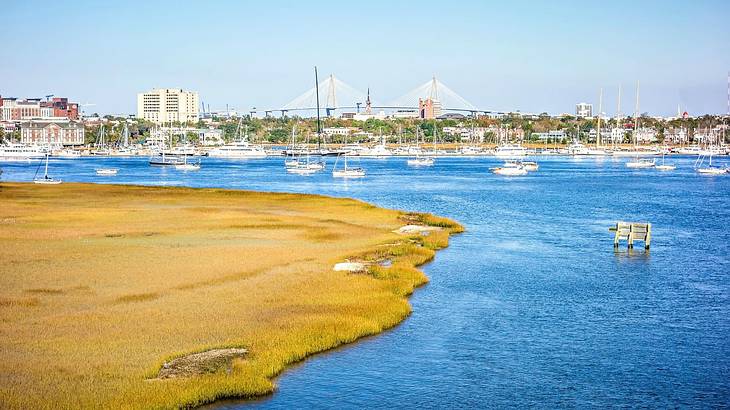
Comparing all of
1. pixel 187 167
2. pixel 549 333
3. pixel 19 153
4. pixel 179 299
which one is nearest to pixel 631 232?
pixel 549 333

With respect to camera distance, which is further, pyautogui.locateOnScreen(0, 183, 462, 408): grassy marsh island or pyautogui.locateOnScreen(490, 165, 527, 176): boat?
Result: pyautogui.locateOnScreen(490, 165, 527, 176): boat

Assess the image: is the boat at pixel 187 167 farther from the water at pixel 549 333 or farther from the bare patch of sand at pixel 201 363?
the bare patch of sand at pixel 201 363

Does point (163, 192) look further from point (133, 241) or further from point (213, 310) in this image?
point (213, 310)

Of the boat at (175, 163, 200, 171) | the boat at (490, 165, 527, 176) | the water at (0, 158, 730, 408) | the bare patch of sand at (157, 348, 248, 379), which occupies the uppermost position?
the bare patch of sand at (157, 348, 248, 379)

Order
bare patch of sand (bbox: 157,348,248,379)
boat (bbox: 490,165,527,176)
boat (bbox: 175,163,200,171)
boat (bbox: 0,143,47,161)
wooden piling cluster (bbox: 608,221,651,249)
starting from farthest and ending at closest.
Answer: boat (bbox: 0,143,47,161)
boat (bbox: 175,163,200,171)
boat (bbox: 490,165,527,176)
wooden piling cluster (bbox: 608,221,651,249)
bare patch of sand (bbox: 157,348,248,379)

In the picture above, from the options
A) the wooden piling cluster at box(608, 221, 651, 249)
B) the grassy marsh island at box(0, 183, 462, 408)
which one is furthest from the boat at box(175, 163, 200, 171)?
the wooden piling cluster at box(608, 221, 651, 249)

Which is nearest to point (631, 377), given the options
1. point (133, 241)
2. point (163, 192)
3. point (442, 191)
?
point (133, 241)

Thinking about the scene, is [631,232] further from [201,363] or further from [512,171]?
[512,171]

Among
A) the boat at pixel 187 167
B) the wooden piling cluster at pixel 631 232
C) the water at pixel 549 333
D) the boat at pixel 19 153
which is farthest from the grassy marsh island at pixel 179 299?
the boat at pixel 19 153

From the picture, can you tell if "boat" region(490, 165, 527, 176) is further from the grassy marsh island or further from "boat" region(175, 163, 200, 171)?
the grassy marsh island
